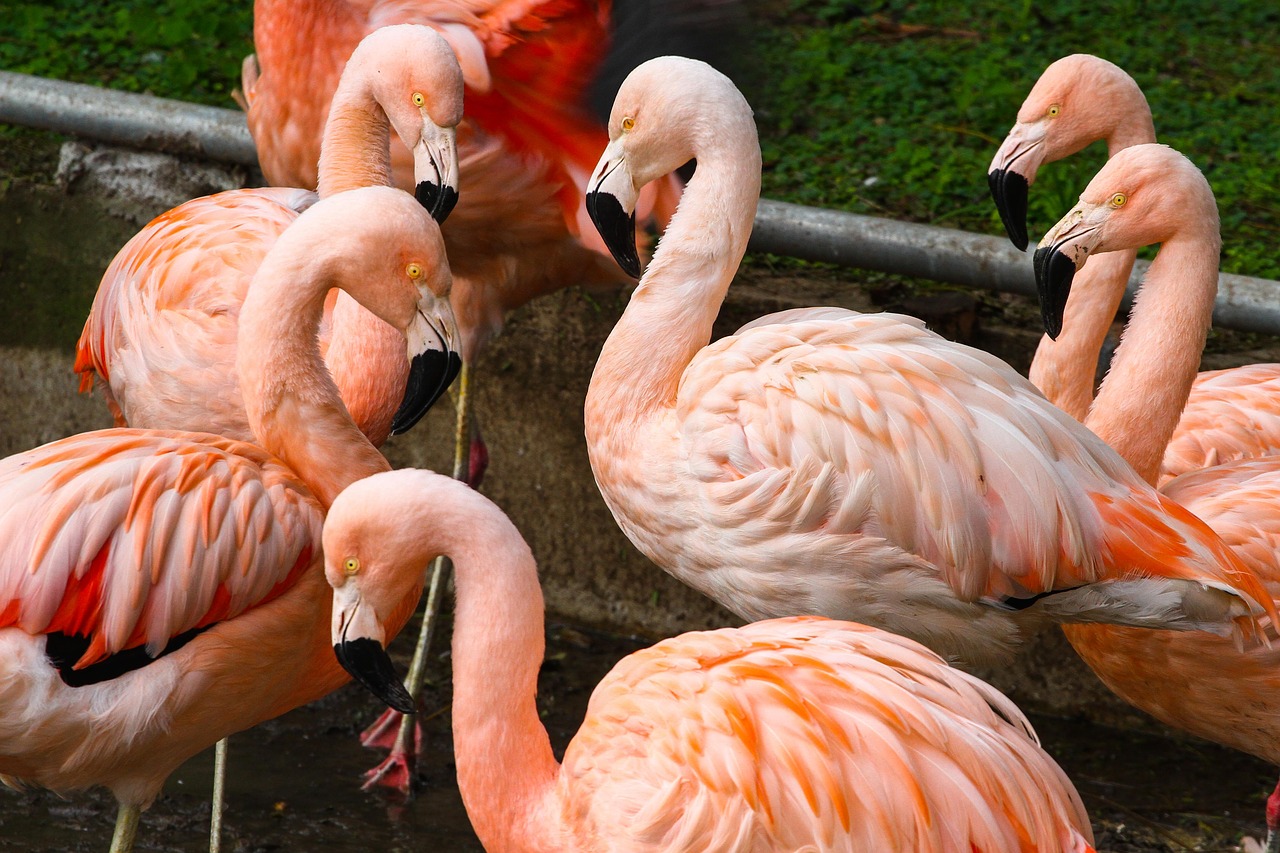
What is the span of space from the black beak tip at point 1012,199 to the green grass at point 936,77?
1534 millimetres

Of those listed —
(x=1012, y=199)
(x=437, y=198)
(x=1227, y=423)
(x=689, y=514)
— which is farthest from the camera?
(x=1227, y=423)

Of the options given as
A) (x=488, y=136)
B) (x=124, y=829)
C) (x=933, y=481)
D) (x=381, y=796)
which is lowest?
(x=381, y=796)

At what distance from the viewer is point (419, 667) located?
3.96 metres

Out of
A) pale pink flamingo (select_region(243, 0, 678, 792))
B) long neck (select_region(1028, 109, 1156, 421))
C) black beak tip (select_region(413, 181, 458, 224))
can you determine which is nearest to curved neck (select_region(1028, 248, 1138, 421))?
long neck (select_region(1028, 109, 1156, 421))

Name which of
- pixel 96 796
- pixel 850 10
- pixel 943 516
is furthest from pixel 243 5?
pixel 943 516

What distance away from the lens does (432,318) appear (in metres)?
2.97

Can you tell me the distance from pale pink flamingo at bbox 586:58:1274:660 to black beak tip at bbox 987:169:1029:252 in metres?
0.58

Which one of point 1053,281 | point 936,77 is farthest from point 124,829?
point 936,77

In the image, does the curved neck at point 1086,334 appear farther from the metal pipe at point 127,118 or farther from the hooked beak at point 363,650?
the metal pipe at point 127,118

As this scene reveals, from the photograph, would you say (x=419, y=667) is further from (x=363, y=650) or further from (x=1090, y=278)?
(x=1090, y=278)

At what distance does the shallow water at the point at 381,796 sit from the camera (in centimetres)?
348

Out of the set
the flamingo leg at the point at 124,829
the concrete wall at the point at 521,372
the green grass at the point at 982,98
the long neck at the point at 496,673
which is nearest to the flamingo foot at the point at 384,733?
the concrete wall at the point at 521,372

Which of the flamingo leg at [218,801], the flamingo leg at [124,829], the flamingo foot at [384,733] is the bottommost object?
the flamingo foot at [384,733]

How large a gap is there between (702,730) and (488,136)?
2.15 m
